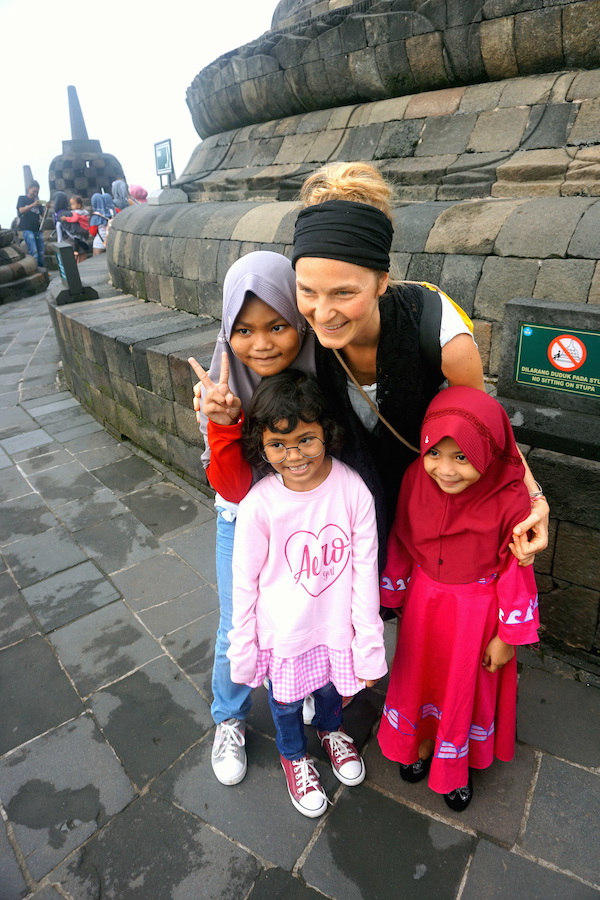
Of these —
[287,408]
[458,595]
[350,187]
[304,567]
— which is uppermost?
[350,187]

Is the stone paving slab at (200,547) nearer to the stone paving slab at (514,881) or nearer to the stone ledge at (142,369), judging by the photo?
the stone ledge at (142,369)

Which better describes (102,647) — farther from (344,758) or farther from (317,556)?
(317,556)

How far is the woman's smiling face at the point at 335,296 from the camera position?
151 cm

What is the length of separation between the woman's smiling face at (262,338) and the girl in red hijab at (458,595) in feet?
1.61

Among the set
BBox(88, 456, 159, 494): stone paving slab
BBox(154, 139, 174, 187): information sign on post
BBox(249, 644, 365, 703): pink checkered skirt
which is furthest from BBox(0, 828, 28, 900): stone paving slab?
BBox(154, 139, 174, 187): information sign on post

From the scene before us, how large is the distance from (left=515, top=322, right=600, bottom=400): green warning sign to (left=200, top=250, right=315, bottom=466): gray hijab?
1.24 meters

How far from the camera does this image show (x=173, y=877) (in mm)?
1939

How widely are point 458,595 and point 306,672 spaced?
605 millimetres

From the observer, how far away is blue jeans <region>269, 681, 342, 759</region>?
6.72ft

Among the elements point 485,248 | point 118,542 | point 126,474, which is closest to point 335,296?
Answer: point 485,248

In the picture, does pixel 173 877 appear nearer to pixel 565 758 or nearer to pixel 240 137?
pixel 565 758

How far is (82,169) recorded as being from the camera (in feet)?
81.4

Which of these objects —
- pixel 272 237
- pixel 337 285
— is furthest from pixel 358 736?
pixel 272 237

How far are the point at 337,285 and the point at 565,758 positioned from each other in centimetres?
210
